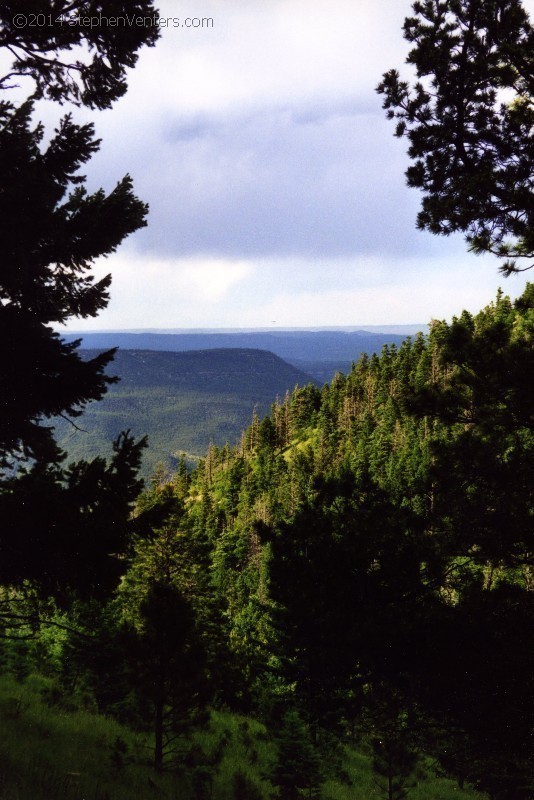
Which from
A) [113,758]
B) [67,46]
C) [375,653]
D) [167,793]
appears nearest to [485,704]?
[375,653]

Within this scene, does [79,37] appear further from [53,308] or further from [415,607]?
[415,607]

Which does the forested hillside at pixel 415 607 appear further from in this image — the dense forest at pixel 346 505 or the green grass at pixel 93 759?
the green grass at pixel 93 759

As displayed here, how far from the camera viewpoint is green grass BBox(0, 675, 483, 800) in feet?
23.0

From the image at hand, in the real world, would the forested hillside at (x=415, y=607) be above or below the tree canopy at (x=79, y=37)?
below

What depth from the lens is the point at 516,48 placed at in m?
6.24

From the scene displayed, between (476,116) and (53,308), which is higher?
(476,116)

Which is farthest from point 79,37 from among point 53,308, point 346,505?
point 346,505

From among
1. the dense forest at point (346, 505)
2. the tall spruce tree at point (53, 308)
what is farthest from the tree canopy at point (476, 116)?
the tall spruce tree at point (53, 308)

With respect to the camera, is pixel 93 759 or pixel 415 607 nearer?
pixel 415 607

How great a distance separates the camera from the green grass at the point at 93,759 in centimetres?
702

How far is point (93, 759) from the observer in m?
9.96

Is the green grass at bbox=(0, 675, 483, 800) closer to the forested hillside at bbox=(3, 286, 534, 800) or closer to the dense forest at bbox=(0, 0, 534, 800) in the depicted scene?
the dense forest at bbox=(0, 0, 534, 800)

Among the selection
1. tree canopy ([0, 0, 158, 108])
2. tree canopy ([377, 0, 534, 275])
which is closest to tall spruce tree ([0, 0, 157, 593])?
tree canopy ([0, 0, 158, 108])

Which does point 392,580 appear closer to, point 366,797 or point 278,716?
point 278,716
